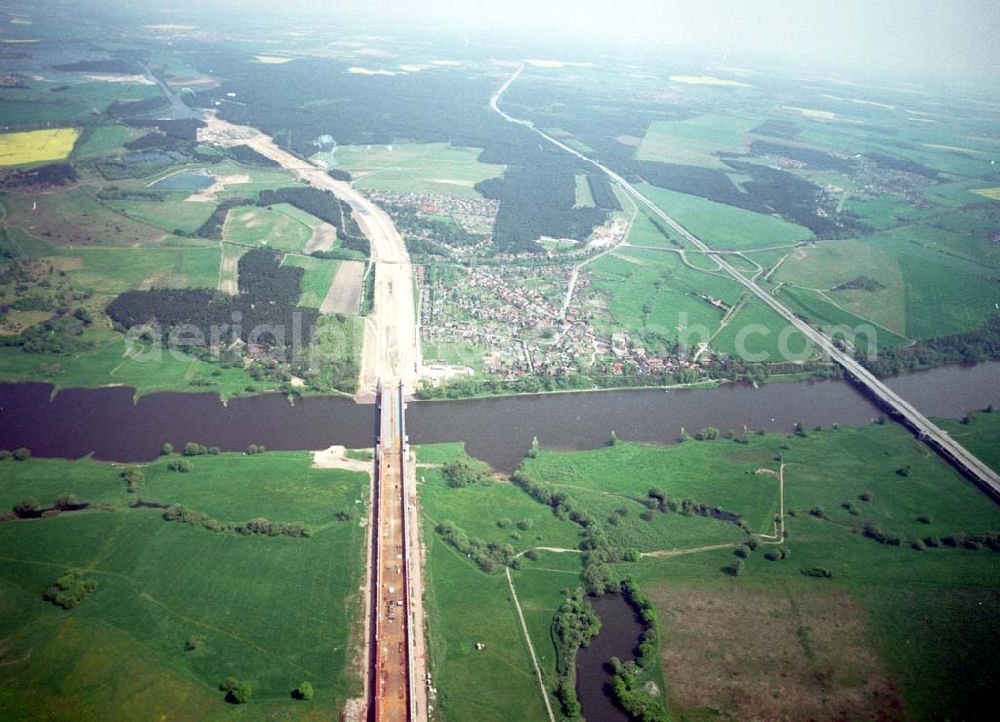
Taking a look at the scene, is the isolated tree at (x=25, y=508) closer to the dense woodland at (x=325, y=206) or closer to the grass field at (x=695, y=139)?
the dense woodland at (x=325, y=206)

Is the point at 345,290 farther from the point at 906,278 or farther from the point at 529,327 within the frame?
the point at 906,278

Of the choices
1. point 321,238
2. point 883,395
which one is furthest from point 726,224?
point 321,238

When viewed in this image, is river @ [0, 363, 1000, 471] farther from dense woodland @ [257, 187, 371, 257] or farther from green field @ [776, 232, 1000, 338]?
dense woodland @ [257, 187, 371, 257]

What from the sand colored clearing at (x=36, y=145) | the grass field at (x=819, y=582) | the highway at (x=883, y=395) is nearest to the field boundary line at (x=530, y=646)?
the grass field at (x=819, y=582)

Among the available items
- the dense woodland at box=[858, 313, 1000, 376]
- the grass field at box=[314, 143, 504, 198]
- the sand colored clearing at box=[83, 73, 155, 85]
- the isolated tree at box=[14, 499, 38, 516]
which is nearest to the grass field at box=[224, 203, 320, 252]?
the grass field at box=[314, 143, 504, 198]

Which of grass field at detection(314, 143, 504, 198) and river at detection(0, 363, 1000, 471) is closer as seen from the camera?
river at detection(0, 363, 1000, 471)

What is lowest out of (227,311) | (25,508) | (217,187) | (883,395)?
(25,508)
